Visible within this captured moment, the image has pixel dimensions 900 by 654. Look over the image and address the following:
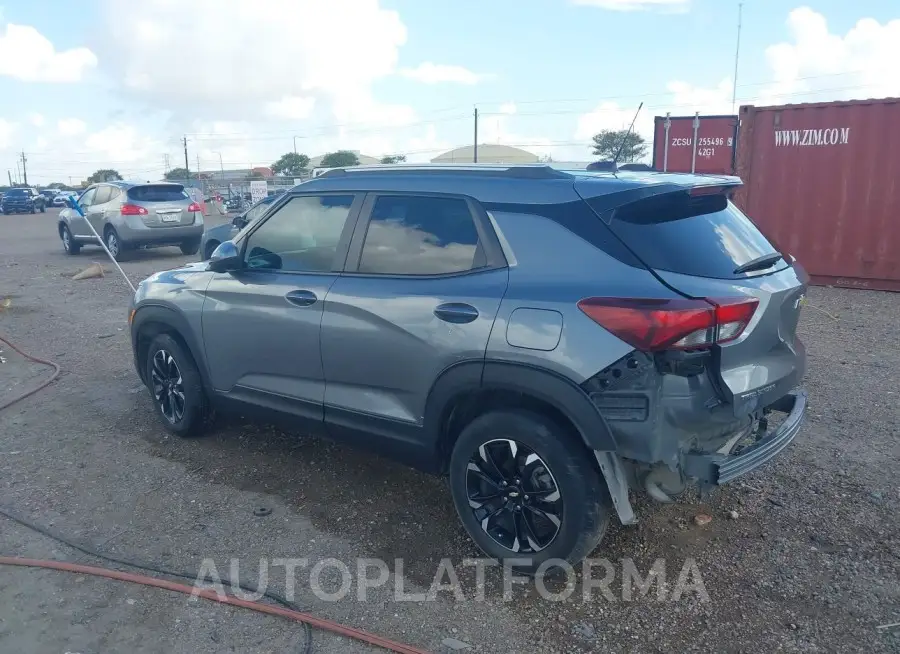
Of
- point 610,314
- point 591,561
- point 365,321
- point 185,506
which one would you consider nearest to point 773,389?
point 610,314

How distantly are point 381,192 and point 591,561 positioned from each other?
213cm

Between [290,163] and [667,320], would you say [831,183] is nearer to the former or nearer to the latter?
[667,320]

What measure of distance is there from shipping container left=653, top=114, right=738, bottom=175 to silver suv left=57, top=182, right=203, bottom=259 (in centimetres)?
940

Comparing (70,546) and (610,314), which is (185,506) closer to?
(70,546)

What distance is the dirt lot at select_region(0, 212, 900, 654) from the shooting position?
3.10 meters

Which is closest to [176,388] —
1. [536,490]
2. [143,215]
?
[536,490]

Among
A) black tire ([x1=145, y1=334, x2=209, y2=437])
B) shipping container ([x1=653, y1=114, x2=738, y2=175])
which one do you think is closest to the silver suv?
shipping container ([x1=653, y1=114, x2=738, y2=175])

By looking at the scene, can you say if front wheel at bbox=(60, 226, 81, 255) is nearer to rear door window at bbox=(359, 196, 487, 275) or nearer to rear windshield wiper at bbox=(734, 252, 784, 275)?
rear door window at bbox=(359, 196, 487, 275)

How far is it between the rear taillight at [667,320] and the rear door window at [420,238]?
71 cm

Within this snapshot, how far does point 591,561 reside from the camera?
361cm

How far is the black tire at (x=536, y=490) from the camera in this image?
321cm

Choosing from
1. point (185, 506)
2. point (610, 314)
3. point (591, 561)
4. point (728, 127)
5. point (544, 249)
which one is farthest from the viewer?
point (728, 127)

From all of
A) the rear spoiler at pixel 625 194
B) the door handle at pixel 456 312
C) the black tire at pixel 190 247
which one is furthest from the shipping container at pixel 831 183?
the black tire at pixel 190 247

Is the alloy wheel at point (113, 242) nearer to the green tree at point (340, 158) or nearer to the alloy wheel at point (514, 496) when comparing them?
the alloy wheel at point (514, 496)
